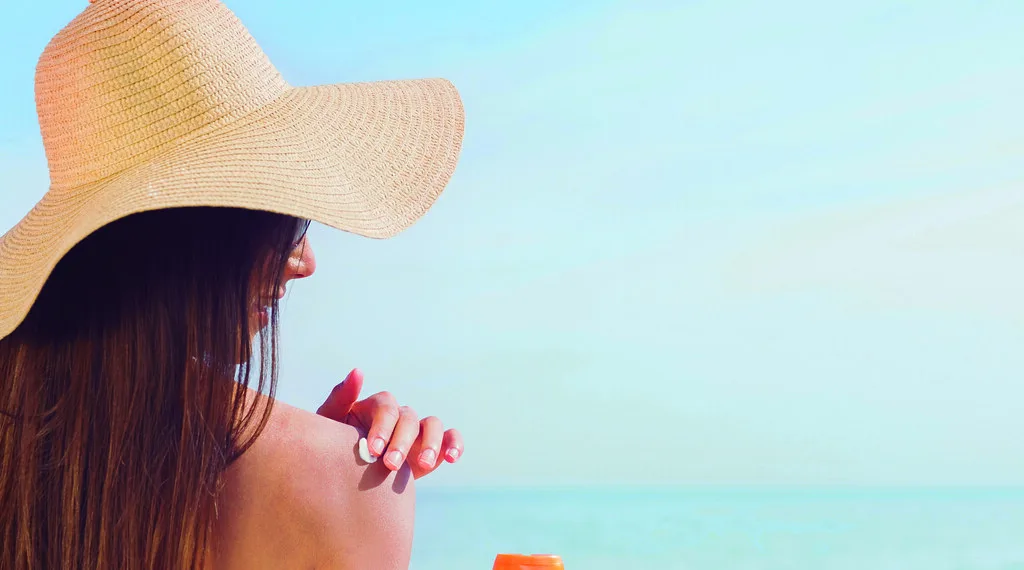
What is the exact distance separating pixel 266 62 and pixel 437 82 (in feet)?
1.07

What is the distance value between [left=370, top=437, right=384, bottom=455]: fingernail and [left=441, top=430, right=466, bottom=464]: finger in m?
0.17

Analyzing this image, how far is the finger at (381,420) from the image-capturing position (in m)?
1.25

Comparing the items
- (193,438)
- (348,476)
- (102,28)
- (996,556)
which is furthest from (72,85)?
(996,556)

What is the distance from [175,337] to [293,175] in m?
0.23

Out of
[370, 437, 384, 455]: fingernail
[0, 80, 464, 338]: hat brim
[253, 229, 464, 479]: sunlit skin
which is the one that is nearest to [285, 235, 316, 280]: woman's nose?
[253, 229, 464, 479]: sunlit skin

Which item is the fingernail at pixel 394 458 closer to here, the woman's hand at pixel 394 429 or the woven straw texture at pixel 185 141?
the woman's hand at pixel 394 429

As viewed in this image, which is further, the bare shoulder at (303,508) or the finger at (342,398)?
the finger at (342,398)

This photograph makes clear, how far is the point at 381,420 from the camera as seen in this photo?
50.8 inches

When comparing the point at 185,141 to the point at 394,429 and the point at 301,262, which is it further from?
the point at 394,429

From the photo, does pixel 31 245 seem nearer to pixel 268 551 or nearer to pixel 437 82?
pixel 268 551

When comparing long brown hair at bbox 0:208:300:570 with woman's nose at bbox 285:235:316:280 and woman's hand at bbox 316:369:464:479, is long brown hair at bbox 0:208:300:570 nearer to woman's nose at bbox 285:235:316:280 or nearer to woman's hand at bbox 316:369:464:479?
woman's nose at bbox 285:235:316:280

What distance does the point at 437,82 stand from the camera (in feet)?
5.26

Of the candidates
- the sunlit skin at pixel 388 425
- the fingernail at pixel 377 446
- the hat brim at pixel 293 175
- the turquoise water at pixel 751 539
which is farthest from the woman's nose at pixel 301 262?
the turquoise water at pixel 751 539

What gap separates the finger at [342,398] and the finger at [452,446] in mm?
165
